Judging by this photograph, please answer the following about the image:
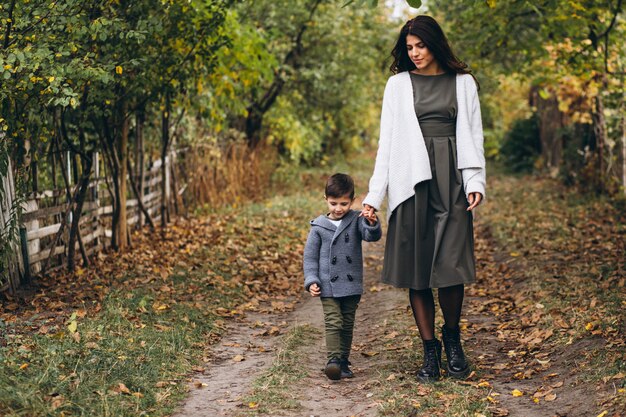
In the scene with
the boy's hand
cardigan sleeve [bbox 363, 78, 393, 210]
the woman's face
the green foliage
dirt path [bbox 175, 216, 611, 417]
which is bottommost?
dirt path [bbox 175, 216, 611, 417]

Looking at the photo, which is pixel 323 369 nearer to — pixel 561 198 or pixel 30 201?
pixel 30 201

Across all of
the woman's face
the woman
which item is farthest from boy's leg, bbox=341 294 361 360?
the woman's face

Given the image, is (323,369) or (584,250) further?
(584,250)

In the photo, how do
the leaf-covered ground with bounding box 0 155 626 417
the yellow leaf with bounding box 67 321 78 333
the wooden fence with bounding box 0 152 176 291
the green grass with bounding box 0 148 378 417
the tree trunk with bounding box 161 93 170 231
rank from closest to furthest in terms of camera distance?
1. the green grass with bounding box 0 148 378 417
2. the leaf-covered ground with bounding box 0 155 626 417
3. the yellow leaf with bounding box 67 321 78 333
4. the wooden fence with bounding box 0 152 176 291
5. the tree trunk with bounding box 161 93 170 231

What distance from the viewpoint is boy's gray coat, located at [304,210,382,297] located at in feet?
16.8

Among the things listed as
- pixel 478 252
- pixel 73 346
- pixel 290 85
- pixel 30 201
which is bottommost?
pixel 478 252

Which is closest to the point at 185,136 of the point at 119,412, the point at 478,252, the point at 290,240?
the point at 290,240

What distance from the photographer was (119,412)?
4.26 metres

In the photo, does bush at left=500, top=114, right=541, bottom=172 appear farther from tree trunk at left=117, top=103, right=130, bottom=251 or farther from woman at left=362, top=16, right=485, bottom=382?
woman at left=362, top=16, right=485, bottom=382

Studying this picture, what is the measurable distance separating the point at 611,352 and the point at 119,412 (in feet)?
10.3

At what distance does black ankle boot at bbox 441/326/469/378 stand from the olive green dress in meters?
0.39

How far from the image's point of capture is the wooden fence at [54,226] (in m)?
7.64

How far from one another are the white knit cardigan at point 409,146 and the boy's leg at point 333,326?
0.76 metres

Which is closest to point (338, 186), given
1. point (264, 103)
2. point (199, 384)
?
point (199, 384)
